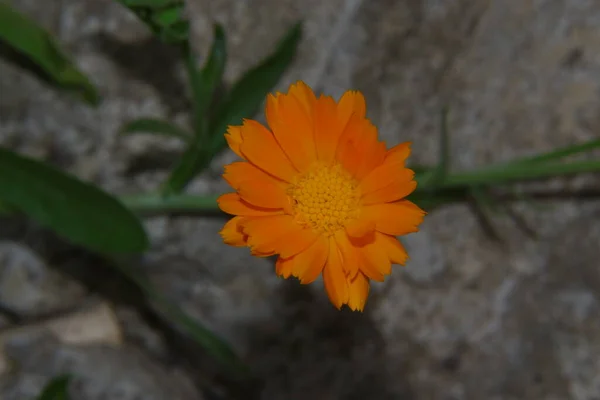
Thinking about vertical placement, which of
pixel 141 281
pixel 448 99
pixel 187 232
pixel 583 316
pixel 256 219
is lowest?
pixel 256 219

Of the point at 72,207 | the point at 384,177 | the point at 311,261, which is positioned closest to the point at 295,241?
the point at 311,261

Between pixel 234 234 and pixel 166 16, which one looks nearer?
pixel 234 234

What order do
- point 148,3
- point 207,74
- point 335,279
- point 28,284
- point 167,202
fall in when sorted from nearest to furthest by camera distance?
point 335,279 < point 148,3 < point 207,74 < point 167,202 < point 28,284

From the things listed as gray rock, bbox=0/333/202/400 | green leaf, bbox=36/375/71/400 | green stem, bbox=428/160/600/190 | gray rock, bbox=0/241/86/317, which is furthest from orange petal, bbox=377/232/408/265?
gray rock, bbox=0/241/86/317

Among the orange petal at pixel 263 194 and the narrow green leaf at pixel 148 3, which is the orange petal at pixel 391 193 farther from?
the narrow green leaf at pixel 148 3

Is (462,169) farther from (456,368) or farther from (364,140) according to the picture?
(364,140)

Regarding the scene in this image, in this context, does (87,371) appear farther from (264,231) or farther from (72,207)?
(264,231)

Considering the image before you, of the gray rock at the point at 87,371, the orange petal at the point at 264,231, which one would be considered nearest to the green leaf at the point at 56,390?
the gray rock at the point at 87,371

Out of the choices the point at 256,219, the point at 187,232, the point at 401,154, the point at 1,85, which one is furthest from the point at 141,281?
the point at 401,154
